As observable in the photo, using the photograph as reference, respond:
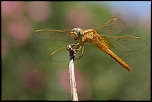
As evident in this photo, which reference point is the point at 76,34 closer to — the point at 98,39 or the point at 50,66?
the point at 98,39

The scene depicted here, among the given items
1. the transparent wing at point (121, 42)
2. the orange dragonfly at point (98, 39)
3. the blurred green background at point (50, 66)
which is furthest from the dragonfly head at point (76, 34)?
the blurred green background at point (50, 66)

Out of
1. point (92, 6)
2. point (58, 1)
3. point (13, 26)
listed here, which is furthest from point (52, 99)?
point (92, 6)

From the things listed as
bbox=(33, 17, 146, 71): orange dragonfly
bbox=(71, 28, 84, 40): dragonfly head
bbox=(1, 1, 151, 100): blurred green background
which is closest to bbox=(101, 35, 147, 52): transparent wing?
bbox=(33, 17, 146, 71): orange dragonfly

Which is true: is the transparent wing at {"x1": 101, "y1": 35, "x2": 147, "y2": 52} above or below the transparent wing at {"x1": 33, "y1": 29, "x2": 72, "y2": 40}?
below

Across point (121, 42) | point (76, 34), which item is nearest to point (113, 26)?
point (121, 42)

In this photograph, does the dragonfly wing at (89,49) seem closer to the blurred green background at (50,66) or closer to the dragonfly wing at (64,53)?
the dragonfly wing at (64,53)

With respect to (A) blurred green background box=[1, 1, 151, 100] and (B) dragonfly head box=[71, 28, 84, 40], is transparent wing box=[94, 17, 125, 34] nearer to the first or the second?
(B) dragonfly head box=[71, 28, 84, 40]

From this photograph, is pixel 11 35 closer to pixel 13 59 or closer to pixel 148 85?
pixel 13 59
